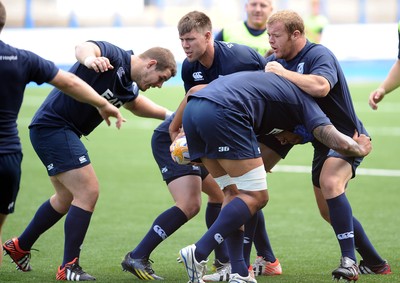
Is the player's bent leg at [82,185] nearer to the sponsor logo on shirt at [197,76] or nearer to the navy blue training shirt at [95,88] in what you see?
the navy blue training shirt at [95,88]

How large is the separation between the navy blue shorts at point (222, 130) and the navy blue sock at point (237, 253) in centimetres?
68

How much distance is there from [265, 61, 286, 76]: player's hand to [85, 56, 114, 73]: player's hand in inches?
51.3

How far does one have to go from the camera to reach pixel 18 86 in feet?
19.1

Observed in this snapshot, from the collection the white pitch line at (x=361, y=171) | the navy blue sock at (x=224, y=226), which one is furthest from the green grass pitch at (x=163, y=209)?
the navy blue sock at (x=224, y=226)

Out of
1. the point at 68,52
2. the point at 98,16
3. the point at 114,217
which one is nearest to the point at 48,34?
the point at 68,52

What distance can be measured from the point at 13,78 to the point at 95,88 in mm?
1488

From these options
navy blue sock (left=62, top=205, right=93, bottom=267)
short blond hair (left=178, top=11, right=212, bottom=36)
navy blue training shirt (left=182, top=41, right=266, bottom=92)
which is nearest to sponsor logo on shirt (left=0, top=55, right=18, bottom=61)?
short blond hair (left=178, top=11, right=212, bottom=36)

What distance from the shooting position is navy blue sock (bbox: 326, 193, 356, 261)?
6.70 meters

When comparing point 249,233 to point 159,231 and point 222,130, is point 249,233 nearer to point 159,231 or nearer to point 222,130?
point 159,231

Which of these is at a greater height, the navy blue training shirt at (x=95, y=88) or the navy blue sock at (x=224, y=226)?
the navy blue training shirt at (x=95, y=88)

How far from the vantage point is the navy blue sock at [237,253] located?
6.46 m

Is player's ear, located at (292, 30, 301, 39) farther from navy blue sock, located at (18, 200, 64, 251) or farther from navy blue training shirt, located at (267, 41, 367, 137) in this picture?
navy blue sock, located at (18, 200, 64, 251)

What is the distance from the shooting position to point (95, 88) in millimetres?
7207

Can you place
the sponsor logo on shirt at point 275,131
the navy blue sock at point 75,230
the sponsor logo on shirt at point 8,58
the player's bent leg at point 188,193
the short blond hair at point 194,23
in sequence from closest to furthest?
the sponsor logo on shirt at point 8,58 < the sponsor logo on shirt at point 275,131 < the short blond hair at point 194,23 < the navy blue sock at point 75,230 < the player's bent leg at point 188,193
